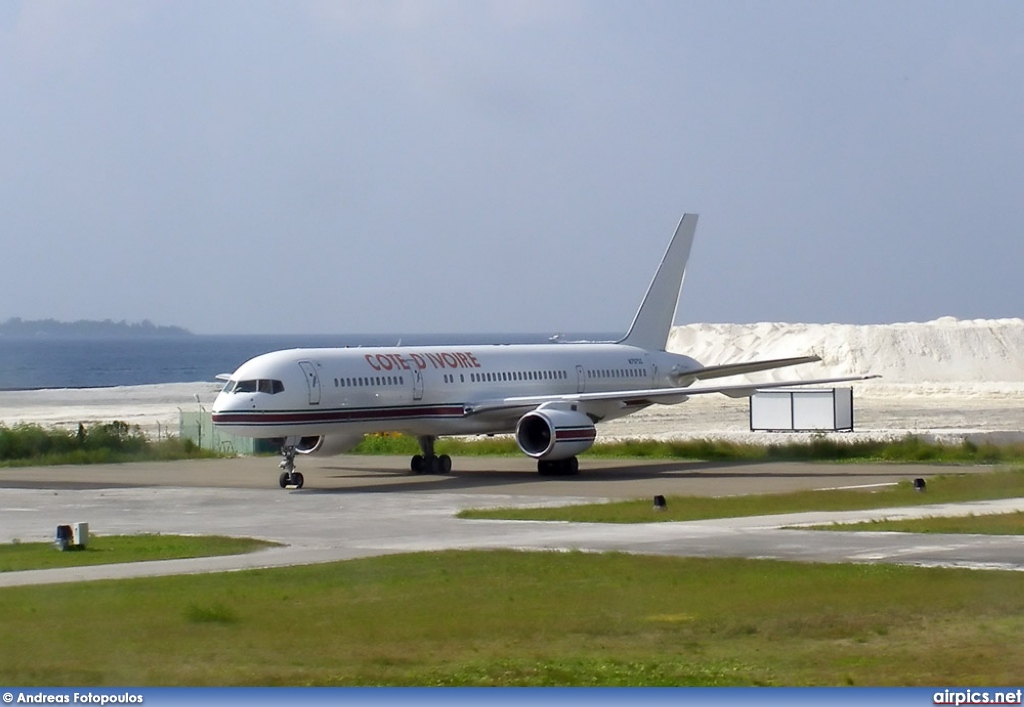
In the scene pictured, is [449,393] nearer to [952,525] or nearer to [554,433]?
[554,433]

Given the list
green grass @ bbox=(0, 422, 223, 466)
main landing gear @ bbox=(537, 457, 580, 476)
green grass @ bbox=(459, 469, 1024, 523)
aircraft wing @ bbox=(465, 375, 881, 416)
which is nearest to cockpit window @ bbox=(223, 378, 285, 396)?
aircraft wing @ bbox=(465, 375, 881, 416)

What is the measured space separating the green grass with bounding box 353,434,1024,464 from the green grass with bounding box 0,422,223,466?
23.9 feet

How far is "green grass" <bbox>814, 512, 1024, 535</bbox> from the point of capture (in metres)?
26.2

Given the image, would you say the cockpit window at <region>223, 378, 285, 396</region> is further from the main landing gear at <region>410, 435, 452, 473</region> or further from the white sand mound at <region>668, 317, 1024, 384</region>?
the white sand mound at <region>668, 317, 1024, 384</region>

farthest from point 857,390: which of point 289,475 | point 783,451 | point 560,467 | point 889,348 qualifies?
point 289,475

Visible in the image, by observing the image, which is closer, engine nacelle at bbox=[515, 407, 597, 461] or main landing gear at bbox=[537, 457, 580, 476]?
engine nacelle at bbox=[515, 407, 597, 461]

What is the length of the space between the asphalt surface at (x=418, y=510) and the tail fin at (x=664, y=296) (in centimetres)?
618

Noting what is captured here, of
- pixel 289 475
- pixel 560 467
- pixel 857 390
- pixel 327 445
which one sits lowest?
pixel 560 467

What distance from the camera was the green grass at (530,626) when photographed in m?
14.1

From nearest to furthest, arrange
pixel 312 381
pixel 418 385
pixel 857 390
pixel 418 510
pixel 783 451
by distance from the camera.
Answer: pixel 418 510 → pixel 312 381 → pixel 418 385 → pixel 783 451 → pixel 857 390

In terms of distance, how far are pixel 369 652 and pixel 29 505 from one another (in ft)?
76.1

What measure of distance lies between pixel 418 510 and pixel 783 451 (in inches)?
822

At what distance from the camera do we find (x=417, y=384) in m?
44.4

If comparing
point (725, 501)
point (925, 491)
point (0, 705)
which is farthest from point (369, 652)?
point (925, 491)
